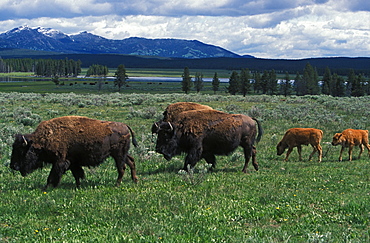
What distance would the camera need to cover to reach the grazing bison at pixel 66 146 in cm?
976

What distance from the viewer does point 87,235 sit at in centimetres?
624

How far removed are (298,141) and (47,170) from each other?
30.3ft

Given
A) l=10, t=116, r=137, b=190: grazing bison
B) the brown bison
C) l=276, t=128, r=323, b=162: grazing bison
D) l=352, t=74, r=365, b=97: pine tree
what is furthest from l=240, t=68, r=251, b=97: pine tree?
l=10, t=116, r=137, b=190: grazing bison

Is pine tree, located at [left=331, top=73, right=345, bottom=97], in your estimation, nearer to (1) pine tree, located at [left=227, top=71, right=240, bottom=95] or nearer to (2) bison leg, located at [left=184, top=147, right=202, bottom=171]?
(1) pine tree, located at [left=227, top=71, right=240, bottom=95]

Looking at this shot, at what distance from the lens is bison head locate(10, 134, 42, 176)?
9.82 meters

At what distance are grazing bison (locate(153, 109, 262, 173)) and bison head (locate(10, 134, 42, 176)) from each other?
11.3ft

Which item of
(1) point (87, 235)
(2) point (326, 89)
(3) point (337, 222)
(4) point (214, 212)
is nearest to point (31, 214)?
(1) point (87, 235)

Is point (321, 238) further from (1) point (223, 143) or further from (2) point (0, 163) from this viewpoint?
(2) point (0, 163)

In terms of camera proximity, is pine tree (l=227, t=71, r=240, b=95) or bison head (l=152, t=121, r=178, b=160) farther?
pine tree (l=227, t=71, r=240, b=95)

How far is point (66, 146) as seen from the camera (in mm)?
9805

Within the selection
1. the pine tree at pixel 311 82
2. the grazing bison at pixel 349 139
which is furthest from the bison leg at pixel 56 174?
the pine tree at pixel 311 82

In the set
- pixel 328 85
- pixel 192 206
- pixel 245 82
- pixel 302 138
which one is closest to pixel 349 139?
pixel 302 138

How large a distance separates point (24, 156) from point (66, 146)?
115 cm

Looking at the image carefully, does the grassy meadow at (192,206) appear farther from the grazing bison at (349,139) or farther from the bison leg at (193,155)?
the grazing bison at (349,139)
